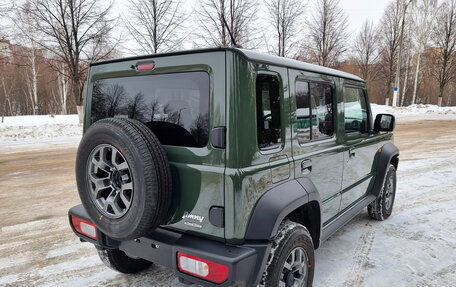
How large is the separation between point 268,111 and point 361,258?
220cm

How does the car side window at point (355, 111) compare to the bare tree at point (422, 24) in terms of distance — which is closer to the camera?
the car side window at point (355, 111)

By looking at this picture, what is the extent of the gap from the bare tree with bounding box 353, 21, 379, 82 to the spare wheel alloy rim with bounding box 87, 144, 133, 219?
39.0 m

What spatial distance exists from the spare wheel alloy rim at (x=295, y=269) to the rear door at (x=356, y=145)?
1.14m

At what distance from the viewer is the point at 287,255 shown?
210cm

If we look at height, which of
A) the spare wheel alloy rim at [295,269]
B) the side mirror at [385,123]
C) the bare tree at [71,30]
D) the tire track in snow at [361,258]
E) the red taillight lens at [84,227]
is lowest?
the tire track in snow at [361,258]

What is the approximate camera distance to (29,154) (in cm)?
963

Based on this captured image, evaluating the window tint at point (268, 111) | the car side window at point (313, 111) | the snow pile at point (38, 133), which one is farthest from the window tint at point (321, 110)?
the snow pile at point (38, 133)

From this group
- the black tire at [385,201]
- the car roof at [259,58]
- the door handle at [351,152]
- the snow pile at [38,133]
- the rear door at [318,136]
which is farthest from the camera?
the snow pile at [38,133]

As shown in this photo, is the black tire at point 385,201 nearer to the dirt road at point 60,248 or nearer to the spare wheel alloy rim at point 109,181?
the dirt road at point 60,248

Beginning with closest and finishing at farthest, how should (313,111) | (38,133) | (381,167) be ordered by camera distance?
1. (313,111)
2. (381,167)
3. (38,133)

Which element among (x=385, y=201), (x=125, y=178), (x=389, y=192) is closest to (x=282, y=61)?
(x=125, y=178)

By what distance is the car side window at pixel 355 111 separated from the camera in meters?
3.29

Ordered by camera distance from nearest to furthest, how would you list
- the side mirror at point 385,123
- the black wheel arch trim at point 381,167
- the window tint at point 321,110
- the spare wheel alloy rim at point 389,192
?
the window tint at point 321,110, the side mirror at point 385,123, the black wheel arch trim at point 381,167, the spare wheel alloy rim at point 389,192

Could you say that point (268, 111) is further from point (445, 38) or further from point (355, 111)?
point (445, 38)
